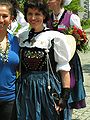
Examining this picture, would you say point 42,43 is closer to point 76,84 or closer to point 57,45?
point 57,45

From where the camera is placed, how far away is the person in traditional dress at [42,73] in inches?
108

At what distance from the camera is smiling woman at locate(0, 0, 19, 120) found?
275 centimetres

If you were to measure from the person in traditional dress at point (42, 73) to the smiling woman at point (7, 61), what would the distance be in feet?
0.19

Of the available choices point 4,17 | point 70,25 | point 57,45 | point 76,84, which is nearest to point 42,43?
point 57,45

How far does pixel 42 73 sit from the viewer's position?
2.77 meters

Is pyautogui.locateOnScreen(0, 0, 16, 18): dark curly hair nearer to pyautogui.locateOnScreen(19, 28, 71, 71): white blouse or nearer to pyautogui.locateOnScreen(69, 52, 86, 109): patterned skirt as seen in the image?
pyautogui.locateOnScreen(19, 28, 71, 71): white blouse

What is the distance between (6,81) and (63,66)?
0.45m

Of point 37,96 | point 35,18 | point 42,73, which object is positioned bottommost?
point 37,96

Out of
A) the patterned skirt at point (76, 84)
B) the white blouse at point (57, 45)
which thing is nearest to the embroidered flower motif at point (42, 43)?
the white blouse at point (57, 45)

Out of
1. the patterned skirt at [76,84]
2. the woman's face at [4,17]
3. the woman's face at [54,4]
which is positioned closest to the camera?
the woman's face at [4,17]

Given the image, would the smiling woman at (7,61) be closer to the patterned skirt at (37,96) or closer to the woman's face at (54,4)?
the patterned skirt at (37,96)

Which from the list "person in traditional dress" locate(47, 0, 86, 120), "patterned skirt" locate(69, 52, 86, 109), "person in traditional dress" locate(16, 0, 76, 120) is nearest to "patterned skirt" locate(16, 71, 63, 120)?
"person in traditional dress" locate(16, 0, 76, 120)

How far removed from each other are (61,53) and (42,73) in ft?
0.70

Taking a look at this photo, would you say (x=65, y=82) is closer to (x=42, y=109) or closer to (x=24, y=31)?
(x=42, y=109)
